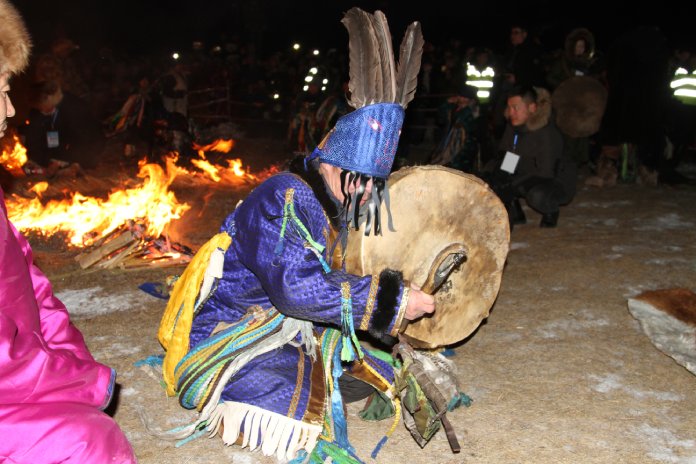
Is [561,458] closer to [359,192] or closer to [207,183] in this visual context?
[359,192]

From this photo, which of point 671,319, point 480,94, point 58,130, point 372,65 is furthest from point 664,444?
point 58,130

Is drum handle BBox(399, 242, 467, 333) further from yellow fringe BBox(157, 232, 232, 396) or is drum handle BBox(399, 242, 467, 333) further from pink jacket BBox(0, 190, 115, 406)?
pink jacket BBox(0, 190, 115, 406)

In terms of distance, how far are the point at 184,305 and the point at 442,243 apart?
1279 millimetres

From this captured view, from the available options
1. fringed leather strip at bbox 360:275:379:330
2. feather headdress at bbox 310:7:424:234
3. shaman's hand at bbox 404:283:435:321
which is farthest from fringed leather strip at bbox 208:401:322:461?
feather headdress at bbox 310:7:424:234

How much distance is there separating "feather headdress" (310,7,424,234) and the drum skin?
22 centimetres

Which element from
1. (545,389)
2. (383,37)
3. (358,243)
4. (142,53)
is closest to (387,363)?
(358,243)

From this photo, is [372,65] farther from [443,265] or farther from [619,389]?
[619,389]

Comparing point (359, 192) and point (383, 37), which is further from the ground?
point (383, 37)

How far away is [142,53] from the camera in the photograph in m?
23.4

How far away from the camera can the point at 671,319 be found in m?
4.30

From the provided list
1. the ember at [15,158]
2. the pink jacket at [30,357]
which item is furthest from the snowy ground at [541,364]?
the ember at [15,158]

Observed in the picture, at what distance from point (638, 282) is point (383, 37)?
3.49 m

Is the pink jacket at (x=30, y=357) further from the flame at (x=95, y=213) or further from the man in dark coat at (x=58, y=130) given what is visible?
the man in dark coat at (x=58, y=130)

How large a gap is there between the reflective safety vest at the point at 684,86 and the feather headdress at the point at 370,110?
8492 millimetres
